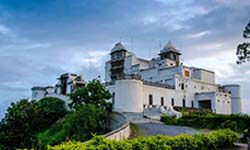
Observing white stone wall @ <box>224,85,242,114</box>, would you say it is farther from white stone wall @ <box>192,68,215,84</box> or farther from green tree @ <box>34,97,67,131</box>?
green tree @ <box>34,97,67,131</box>

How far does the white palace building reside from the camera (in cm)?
3791

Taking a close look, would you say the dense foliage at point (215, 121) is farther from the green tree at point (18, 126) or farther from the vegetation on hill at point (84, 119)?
the green tree at point (18, 126)

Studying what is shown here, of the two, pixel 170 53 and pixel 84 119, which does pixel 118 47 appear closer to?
pixel 170 53

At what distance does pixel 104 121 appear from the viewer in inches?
1245

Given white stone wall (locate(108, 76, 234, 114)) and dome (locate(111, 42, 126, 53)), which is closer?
white stone wall (locate(108, 76, 234, 114))

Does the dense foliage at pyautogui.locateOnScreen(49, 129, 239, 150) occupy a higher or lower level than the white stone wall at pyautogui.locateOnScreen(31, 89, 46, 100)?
lower

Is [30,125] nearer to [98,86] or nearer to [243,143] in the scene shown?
[98,86]

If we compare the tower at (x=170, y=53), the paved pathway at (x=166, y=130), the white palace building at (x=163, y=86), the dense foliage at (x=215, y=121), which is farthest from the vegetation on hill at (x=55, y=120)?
the tower at (x=170, y=53)

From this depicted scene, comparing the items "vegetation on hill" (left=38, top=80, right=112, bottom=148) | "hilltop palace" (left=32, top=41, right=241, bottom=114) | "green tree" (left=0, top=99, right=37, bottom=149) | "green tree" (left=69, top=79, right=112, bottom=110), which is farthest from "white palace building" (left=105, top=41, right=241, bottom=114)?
"green tree" (left=0, top=99, right=37, bottom=149)

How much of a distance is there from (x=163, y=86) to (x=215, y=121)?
17725 mm

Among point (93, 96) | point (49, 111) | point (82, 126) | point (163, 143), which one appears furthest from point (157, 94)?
point (163, 143)

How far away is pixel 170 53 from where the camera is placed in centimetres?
5531

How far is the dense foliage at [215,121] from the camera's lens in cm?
2552

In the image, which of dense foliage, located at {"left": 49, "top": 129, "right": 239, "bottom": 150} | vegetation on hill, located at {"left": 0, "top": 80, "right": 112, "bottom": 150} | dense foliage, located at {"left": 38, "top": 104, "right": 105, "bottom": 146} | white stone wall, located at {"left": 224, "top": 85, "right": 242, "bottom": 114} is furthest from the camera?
white stone wall, located at {"left": 224, "top": 85, "right": 242, "bottom": 114}
